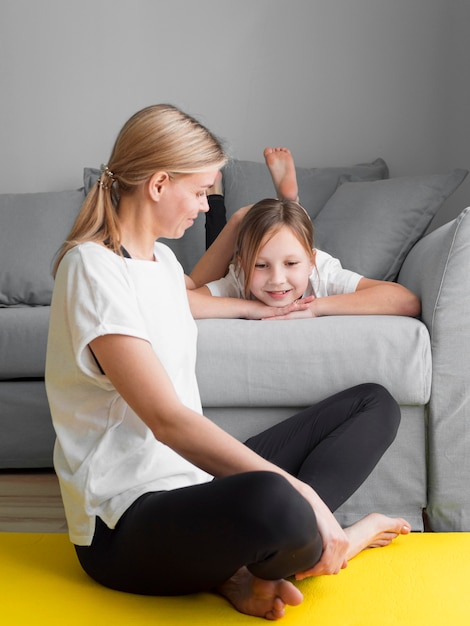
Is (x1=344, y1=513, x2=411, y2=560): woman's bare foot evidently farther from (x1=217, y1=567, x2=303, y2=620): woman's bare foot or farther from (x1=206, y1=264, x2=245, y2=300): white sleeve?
(x1=206, y1=264, x2=245, y2=300): white sleeve

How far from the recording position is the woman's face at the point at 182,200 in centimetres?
144

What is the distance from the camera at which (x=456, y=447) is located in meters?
1.77

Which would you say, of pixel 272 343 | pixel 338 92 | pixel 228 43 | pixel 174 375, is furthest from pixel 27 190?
pixel 174 375

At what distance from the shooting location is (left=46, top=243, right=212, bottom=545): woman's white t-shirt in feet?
4.31

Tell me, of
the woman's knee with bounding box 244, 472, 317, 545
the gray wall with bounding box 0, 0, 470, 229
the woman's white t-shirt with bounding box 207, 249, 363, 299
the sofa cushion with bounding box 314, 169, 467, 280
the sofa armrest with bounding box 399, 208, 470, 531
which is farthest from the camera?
the gray wall with bounding box 0, 0, 470, 229

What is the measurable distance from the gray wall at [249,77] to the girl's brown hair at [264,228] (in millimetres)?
1391

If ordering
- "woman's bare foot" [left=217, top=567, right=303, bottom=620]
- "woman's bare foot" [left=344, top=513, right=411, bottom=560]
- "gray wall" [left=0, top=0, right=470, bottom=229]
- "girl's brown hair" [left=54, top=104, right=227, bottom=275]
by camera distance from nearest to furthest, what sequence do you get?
"woman's bare foot" [left=217, top=567, right=303, bottom=620]
"girl's brown hair" [left=54, top=104, right=227, bottom=275]
"woman's bare foot" [left=344, top=513, right=411, bottom=560]
"gray wall" [left=0, top=0, right=470, bottom=229]

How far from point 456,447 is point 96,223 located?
90 cm

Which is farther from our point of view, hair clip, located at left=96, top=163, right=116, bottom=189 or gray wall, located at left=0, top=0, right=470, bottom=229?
gray wall, located at left=0, top=0, right=470, bottom=229

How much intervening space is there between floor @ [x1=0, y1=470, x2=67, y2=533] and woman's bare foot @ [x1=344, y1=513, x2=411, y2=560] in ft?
2.24

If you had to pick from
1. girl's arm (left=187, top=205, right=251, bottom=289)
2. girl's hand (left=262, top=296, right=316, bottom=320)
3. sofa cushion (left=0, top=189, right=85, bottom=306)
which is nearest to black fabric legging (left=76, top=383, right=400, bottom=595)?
girl's hand (left=262, top=296, right=316, bottom=320)

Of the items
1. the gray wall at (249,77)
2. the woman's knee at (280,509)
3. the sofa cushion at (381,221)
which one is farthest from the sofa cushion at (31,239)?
the woman's knee at (280,509)

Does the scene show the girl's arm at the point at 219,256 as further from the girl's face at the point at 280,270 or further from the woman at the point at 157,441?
the woman at the point at 157,441

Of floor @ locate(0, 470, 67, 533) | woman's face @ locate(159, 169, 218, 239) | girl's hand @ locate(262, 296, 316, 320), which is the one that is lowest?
floor @ locate(0, 470, 67, 533)
